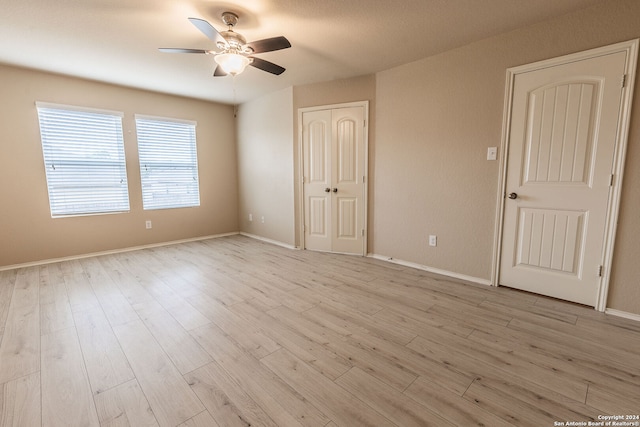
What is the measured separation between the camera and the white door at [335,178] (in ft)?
12.9

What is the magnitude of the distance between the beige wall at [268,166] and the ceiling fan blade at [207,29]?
207 cm

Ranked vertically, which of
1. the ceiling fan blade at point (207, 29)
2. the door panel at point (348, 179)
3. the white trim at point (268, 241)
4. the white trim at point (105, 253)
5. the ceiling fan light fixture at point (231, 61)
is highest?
the ceiling fan blade at point (207, 29)

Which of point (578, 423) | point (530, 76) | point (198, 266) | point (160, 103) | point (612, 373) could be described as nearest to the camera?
point (578, 423)

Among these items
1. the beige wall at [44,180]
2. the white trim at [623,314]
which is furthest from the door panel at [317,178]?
the white trim at [623,314]

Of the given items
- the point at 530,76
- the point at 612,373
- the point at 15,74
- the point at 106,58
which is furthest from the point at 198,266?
the point at 530,76

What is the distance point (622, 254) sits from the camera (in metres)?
2.23

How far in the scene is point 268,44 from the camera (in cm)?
226

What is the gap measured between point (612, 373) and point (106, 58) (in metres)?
5.19

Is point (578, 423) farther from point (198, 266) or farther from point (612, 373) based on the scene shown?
point (198, 266)

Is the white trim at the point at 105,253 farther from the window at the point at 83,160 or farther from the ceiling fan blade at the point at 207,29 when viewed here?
the ceiling fan blade at the point at 207,29

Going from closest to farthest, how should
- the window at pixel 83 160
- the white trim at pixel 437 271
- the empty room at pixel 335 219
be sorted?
the empty room at pixel 335 219 → the white trim at pixel 437 271 → the window at pixel 83 160

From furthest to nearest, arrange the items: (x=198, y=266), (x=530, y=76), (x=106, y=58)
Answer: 1. (x=198, y=266)
2. (x=106, y=58)
3. (x=530, y=76)

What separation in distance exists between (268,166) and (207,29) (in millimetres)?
2840

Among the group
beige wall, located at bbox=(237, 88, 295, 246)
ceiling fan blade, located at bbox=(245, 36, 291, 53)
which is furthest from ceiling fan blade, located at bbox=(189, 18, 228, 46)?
beige wall, located at bbox=(237, 88, 295, 246)
